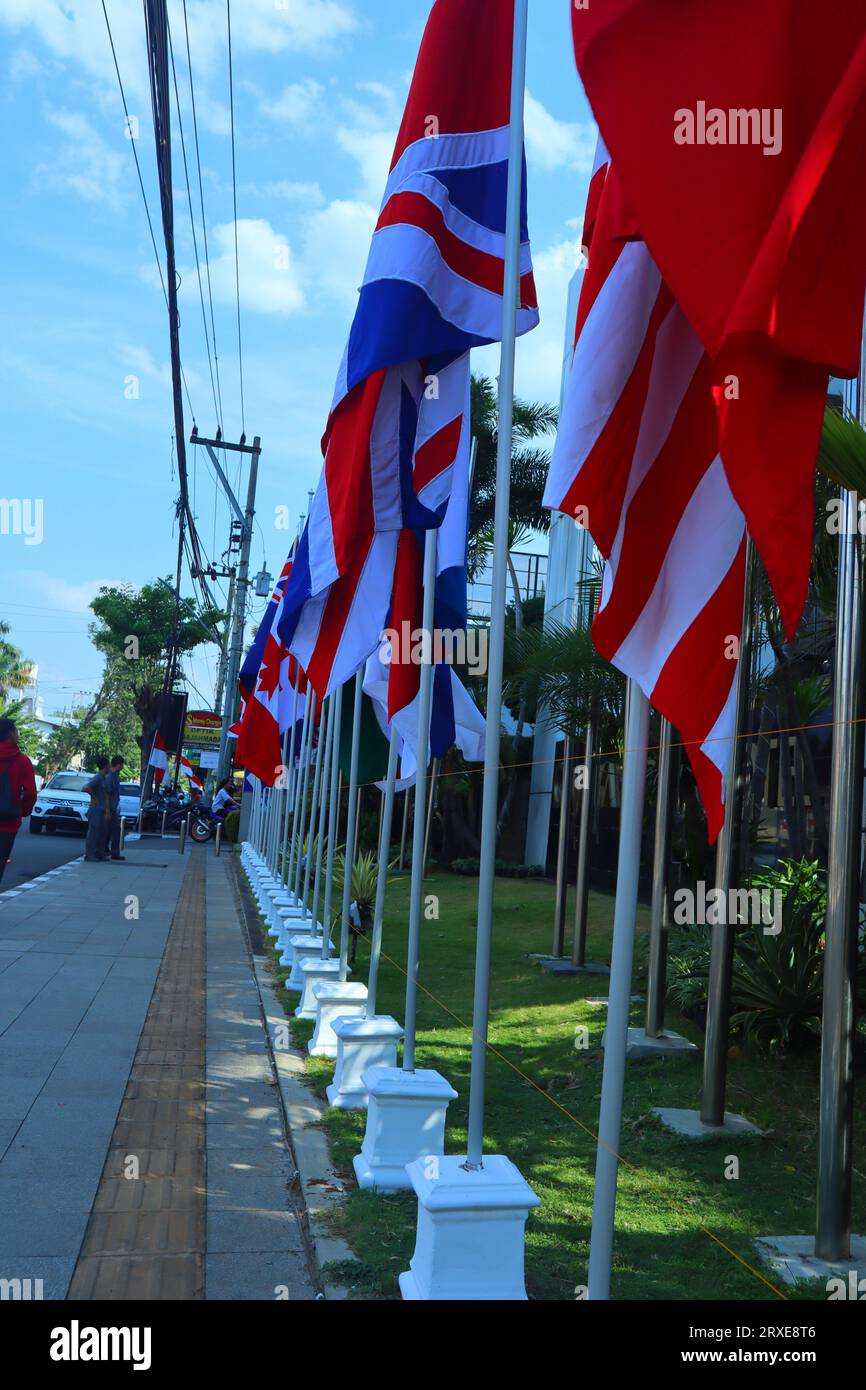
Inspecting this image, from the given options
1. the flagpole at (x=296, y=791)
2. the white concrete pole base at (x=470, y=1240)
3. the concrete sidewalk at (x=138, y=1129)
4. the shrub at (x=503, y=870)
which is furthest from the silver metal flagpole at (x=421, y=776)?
the shrub at (x=503, y=870)

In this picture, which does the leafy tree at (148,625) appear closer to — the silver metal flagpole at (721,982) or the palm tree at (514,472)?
the palm tree at (514,472)

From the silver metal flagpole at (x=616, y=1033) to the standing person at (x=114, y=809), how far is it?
19.0m

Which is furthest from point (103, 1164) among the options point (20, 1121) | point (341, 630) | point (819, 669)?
point (819, 669)

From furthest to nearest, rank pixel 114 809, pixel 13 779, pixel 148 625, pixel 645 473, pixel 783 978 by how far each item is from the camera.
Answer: pixel 148 625 → pixel 114 809 → pixel 13 779 → pixel 783 978 → pixel 645 473

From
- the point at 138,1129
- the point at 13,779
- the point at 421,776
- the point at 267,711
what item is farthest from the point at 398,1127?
the point at 267,711

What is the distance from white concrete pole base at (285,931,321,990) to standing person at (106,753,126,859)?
11.5 meters

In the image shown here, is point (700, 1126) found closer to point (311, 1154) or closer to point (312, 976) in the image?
point (311, 1154)

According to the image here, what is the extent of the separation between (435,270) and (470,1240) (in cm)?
360

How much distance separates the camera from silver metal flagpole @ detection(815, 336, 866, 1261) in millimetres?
4477

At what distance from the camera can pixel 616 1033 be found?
3102mm

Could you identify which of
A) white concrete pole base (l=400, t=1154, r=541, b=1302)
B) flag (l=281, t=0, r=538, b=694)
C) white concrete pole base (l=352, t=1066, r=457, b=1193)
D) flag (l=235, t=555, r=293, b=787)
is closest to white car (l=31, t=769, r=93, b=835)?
flag (l=235, t=555, r=293, b=787)

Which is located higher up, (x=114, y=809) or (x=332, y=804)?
(x=332, y=804)

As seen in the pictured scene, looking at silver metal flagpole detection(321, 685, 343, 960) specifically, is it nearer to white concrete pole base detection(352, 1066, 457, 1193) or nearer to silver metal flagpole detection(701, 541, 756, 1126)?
silver metal flagpole detection(701, 541, 756, 1126)

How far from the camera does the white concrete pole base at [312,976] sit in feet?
29.0
